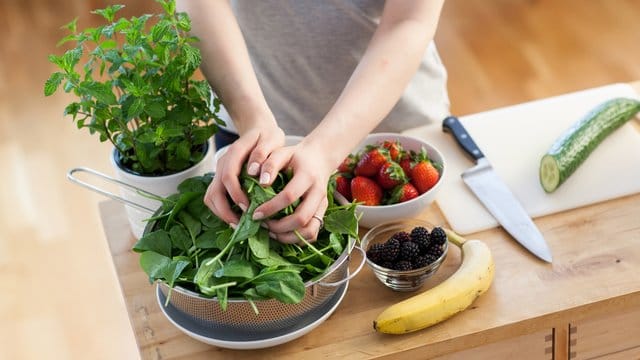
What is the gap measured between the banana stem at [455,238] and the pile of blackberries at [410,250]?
1.8 inches

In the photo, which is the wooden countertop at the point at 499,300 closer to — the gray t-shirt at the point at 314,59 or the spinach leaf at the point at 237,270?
the spinach leaf at the point at 237,270

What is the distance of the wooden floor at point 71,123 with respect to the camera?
2.50 metres

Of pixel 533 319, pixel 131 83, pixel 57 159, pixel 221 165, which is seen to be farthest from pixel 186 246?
pixel 57 159

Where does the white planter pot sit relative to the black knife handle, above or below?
above

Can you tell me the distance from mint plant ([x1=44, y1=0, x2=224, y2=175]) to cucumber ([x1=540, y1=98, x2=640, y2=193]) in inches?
21.6

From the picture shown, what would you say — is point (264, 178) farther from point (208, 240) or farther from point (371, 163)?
point (371, 163)

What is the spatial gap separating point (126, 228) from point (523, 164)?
67 cm

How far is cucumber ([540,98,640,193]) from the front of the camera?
1504mm

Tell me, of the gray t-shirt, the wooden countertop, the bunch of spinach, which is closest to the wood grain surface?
the wooden countertop

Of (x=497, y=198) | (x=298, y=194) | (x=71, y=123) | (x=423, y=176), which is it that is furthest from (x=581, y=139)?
(x=71, y=123)

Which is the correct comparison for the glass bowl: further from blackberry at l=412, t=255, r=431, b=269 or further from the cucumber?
the cucumber

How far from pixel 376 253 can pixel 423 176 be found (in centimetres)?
17

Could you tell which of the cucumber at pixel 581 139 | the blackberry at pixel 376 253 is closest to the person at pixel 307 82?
the blackberry at pixel 376 253

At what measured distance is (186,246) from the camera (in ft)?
4.11
